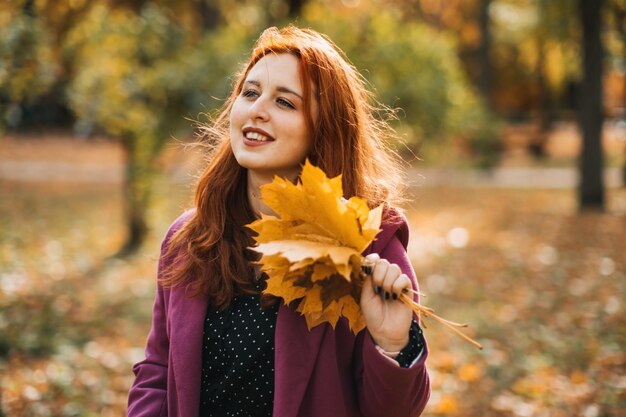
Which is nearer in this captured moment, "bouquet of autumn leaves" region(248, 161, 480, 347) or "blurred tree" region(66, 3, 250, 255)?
"bouquet of autumn leaves" region(248, 161, 480, 347)

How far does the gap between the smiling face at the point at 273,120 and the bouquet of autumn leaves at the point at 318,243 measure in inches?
12.4

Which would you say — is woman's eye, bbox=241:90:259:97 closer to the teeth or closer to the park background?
the teeth

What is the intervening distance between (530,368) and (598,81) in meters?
8.56

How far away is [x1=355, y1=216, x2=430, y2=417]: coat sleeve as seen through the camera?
179 centimetres

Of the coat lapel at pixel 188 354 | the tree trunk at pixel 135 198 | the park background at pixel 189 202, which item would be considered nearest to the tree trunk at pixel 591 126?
the park background at pixel 189 202

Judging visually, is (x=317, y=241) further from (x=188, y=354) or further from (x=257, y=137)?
(x=188, y=354)

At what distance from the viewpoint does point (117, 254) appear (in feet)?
31.6

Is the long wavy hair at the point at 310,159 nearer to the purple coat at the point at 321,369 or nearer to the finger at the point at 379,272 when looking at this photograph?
the purple coat at the point at 321,369

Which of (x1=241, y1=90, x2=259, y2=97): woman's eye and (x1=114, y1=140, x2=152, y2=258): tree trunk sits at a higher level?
(x1=241, y1=90, x2=259, y2=97): woman's eye

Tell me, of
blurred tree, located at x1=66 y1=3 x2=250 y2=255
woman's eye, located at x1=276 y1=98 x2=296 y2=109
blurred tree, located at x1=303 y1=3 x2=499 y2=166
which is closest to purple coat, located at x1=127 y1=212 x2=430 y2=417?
woman's eye, located at x1=276 y1=98 x2=296 y2=109

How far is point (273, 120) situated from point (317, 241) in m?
0.50

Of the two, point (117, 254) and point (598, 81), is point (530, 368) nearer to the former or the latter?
point (117, 254)

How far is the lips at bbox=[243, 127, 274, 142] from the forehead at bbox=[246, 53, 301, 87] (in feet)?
0.53

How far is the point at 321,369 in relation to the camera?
1979 millimetres
